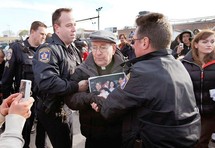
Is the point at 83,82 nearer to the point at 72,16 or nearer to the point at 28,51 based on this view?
the point at 72,16

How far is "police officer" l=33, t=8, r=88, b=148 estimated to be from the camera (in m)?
2.28

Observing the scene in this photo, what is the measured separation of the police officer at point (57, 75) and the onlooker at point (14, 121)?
647mm

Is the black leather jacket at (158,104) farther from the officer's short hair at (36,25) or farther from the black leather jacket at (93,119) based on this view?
the officer's short hair at (36,25)

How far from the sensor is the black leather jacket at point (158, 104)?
1.53m

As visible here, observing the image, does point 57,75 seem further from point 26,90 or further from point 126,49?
point 126,49

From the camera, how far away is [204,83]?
2867mm

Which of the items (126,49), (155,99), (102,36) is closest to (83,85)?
(102,36)

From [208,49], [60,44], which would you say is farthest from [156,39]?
[208,49]

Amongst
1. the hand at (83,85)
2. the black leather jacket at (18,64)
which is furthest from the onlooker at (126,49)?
the hand at (83,85)

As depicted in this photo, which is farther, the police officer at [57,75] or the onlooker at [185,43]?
the onlooker at [185,43]

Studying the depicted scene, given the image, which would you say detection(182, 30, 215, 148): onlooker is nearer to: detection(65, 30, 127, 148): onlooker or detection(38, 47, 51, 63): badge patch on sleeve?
detection(65, 30, 127, 148): onlooker

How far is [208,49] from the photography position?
308 cm

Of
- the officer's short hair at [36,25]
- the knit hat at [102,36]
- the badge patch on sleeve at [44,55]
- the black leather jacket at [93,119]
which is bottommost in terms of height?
the black leather jacket at [93,119]

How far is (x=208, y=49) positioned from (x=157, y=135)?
197 centimetres
